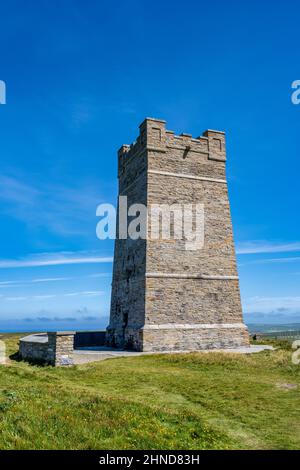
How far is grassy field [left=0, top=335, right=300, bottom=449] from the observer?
5582mm

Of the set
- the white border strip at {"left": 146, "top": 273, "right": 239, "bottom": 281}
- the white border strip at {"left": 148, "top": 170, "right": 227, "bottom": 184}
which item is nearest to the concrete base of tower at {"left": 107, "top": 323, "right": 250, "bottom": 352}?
the white border strip at {"left": 146, "top": 273, "right": 239, "bottom": 281}

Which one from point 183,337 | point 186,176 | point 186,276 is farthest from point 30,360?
point 186,176

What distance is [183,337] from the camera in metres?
17.7

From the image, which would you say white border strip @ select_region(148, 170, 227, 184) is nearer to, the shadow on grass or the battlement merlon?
the battlement merlon

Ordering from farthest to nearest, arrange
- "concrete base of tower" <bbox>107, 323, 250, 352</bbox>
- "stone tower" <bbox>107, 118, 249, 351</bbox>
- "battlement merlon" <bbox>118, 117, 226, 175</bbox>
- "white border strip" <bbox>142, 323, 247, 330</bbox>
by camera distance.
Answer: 1. "battlement merlon" <bbox>118, 117, 226, 175</bbox>
2. "stone tower" <bbox>107, 118, 249, 351</bbox>
3. "white border strip" <bbox>142, 323, 247, 330</bbox>
4. "concrete base of tower" <bbox>107, 323, 250, 352</bbox>

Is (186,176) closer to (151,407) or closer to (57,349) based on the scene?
(57,349)

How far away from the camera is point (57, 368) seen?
12.6 m

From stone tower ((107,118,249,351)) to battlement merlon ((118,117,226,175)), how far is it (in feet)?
0.17

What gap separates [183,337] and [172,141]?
33.3ft

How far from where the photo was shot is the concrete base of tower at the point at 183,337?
55.6 feet
